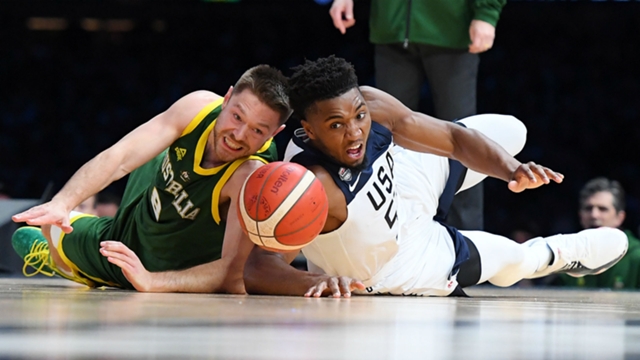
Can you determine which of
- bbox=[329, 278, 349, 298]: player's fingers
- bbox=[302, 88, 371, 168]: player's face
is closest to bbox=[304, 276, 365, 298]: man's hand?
bbox=[329, 278, 349, 298]: player's fingers

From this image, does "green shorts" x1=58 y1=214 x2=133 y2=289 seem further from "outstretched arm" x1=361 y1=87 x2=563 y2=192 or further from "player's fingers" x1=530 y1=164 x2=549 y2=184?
"player's fingers" x1=530 y1=164 x2=549 y2=184

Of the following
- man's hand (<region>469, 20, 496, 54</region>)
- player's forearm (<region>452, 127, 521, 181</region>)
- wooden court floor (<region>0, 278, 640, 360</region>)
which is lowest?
wooden court floor (<region>0, 278, 640, 360</region>)

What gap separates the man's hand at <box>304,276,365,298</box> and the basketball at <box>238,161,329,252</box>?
158 millimetres

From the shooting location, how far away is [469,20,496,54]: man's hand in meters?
3.92

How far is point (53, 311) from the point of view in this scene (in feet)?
6.33

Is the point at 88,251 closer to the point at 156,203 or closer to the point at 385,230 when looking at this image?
the point at 156,203

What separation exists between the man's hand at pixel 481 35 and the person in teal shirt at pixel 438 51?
4cm

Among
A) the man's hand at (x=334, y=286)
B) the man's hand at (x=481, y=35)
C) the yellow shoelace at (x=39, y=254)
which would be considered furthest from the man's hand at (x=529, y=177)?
the yellow shoelace at (x=39, y=254)

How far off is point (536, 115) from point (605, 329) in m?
7.79

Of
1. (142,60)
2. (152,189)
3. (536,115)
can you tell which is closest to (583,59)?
(536,115)

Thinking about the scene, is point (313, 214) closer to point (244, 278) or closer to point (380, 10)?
point (244, 278)

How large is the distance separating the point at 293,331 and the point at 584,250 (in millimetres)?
2472

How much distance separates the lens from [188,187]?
3125 mm

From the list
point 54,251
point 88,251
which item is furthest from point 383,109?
point 54,251
